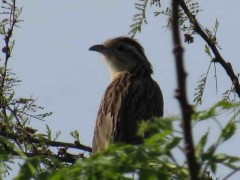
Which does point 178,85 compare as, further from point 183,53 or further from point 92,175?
point 92,175

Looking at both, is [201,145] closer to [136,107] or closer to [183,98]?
[183,98]

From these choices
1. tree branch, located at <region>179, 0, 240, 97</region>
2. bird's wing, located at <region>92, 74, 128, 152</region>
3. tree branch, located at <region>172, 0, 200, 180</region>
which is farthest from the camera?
bird's wing, located at <region>92, 74, 128, 152</region>

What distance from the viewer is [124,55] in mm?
9836

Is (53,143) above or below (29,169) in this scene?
below

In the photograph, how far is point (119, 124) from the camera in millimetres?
7566

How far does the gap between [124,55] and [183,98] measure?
316 inches

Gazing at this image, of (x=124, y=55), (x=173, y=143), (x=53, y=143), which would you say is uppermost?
(x=124, y=55)

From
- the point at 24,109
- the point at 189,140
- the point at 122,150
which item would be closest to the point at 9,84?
the point at 24,109

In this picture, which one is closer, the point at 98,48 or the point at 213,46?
the point at 213,46

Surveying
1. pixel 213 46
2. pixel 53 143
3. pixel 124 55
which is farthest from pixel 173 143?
pixel 124 55

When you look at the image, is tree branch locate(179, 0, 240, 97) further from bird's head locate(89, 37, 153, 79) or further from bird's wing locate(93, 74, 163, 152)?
bird's head locate(89, 37, 153, 79)

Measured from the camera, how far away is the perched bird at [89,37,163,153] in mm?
7461

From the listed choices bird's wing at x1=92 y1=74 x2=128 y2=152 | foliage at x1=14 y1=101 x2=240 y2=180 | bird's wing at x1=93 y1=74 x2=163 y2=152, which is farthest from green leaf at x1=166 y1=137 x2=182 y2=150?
bird's wing at x1=92 y1=74 x2=128 y2=152

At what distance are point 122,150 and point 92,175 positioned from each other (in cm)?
13
